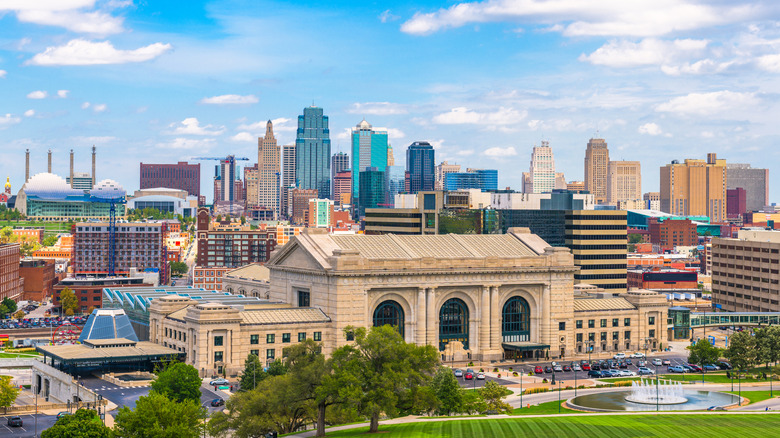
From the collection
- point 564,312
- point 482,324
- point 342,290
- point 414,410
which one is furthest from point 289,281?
point 414,410

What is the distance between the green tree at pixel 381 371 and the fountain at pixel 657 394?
3250 cm

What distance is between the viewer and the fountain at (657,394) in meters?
138

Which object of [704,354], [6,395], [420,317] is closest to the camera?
[6,395]

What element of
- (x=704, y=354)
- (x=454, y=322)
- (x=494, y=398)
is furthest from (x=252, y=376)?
(x=704, y=354)

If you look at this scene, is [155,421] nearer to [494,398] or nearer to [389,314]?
[494,398]

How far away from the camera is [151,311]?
18450cm

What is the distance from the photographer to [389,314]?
178000mm

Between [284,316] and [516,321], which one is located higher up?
[284,316]

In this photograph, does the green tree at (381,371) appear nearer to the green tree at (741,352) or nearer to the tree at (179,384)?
the tree at (179,384)

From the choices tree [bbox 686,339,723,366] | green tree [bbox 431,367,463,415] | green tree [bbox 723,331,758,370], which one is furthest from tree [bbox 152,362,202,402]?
tree [bbox 686,339,723,366]

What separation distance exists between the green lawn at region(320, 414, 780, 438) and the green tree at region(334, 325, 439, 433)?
10.6 feet

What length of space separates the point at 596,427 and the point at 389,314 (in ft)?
209

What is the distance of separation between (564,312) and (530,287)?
7.89 metres

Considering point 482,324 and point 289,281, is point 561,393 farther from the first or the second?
point 289,281
